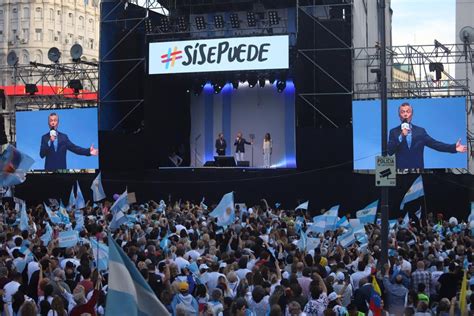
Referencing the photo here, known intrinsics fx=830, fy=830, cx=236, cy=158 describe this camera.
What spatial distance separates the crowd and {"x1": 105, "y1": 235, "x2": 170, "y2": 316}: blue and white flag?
6.68 ft

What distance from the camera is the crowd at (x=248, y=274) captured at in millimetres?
9758

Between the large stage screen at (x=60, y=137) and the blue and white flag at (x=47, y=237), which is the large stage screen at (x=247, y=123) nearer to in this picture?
the large stage screen at (x=60, y=137)

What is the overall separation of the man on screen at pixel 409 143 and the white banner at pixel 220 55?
4416 mm

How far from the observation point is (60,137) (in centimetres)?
3253

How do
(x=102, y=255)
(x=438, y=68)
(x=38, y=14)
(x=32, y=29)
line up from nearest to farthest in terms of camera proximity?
1. (x=102, y=255)
2. (x=438, y=68)
3. (x=32, y=29)
4. (x=38, y=14)

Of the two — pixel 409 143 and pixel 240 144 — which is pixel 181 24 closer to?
pixel 240 144

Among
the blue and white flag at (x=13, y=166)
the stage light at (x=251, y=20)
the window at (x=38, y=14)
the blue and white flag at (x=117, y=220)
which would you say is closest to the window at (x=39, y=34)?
the window at (x=38, y=14)

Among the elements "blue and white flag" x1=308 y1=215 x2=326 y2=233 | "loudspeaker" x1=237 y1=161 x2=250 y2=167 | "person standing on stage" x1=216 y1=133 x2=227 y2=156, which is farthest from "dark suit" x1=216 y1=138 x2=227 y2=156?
"blue and white flag" x1=308 y1=215 x2=326 y2=233

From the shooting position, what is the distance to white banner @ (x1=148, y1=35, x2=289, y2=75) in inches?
1128

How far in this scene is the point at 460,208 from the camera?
27188 millimetres

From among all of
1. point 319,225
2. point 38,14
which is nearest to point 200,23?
point 319,225

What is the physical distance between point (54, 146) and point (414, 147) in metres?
14.0

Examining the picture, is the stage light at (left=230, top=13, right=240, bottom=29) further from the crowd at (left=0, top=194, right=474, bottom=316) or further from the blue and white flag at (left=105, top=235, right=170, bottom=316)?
the blue and white flag at (left=105, top=235, right=170, bottom=316)

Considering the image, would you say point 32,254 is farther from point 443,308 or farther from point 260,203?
point 260,203
